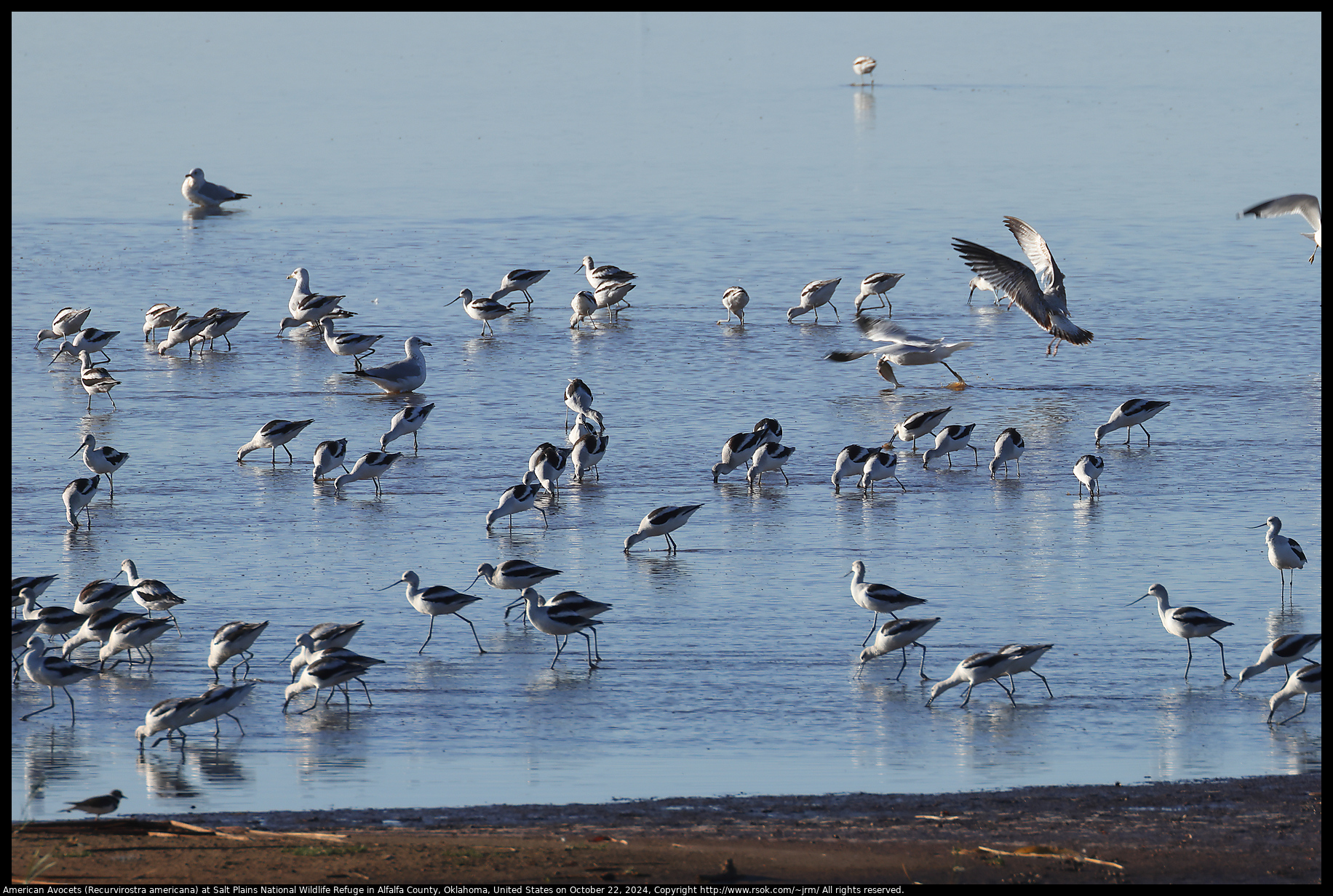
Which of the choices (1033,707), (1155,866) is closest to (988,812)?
(1155,866)

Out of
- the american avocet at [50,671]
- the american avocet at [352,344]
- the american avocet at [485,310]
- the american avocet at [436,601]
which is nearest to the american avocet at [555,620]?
the american avocet at [436,601]

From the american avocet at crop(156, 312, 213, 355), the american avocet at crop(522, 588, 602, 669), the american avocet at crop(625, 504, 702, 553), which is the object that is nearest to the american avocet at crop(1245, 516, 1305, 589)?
the american avocet at crop(625, 504, 702, 553)

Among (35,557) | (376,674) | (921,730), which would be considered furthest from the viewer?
(35,557)

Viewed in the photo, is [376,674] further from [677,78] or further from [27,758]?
[677,78]

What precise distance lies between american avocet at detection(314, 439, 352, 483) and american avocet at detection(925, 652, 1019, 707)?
7.29 meters

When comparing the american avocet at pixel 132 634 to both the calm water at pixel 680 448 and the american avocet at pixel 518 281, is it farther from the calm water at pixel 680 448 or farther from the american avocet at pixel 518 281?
the american avocet at pixel 518 281

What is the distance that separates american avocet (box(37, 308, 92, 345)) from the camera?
22.3 m

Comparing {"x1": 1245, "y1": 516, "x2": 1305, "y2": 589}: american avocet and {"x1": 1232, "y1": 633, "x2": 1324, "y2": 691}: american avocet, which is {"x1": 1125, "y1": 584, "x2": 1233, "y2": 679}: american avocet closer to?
{"x1": 1232, "y1": 633, "x2": 1324, "y2": 691}: american avocet

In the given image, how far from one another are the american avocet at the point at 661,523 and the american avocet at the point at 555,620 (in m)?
2.44

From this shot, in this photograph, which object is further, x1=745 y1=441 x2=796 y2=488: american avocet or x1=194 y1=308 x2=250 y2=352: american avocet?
x1=194 y1=308 x2=250 y2=352: american avocet

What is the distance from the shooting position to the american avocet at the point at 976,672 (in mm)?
10516

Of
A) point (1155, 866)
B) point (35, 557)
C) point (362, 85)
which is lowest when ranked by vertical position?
point (1155, 866)

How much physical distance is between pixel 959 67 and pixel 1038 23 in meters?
24.9
